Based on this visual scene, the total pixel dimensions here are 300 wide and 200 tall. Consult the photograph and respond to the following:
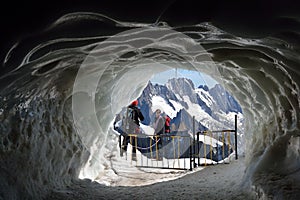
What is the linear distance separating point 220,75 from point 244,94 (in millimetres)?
480

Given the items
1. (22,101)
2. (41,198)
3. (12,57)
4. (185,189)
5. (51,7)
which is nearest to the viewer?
(51,7)

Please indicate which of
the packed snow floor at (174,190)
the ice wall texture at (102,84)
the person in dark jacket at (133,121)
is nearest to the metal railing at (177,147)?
the person in dark jacket at (133,121)

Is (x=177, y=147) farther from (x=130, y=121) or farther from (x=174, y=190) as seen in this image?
(x=174, y=190)

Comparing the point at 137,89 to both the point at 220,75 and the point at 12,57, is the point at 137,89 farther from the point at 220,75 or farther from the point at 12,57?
the point at 12,57

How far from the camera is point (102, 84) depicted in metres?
5.55

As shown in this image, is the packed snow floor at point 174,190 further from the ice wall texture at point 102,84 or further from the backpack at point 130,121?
the backpack at point 130,121

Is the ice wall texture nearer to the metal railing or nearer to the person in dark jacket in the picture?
the metal railing

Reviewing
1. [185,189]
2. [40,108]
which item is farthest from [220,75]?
[40,108]

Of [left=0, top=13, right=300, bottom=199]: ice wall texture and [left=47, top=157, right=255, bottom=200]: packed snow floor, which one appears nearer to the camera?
[left=0, top=13, right=300, bottom=199]: ice wall texture

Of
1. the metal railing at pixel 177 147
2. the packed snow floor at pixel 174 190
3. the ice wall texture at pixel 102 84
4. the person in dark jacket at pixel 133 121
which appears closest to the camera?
the ice wall texture at pixel 102 84

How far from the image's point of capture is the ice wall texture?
8.45 ft

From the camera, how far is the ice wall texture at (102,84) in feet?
8.45

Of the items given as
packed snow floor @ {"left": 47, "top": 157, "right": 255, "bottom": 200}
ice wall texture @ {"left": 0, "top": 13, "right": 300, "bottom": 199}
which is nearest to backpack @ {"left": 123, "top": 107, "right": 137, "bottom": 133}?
ice wall texture @ {"left": 0, "top": 13, "right": 300, "bottom": 199}

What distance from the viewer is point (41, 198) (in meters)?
3.66
